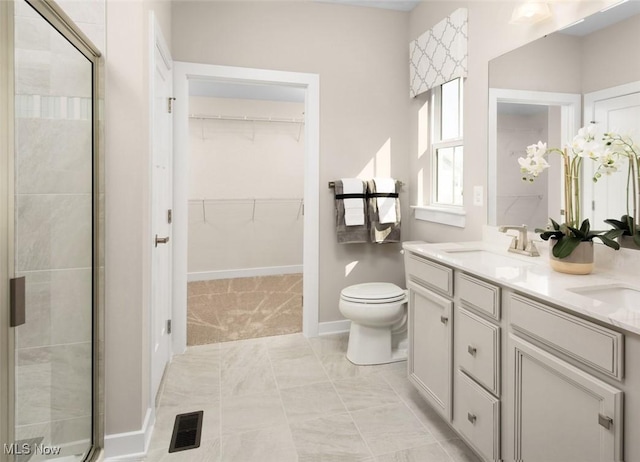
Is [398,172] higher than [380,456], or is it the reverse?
[398,172]

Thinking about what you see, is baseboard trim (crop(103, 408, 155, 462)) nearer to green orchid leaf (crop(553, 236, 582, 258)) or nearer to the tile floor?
the tile floor

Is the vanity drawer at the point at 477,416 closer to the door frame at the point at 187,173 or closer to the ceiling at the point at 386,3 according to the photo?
the door frame at the point at 187,173

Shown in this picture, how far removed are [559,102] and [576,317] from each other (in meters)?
1.17

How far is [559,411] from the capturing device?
1172mm

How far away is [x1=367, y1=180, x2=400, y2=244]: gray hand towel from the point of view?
309 centimetres

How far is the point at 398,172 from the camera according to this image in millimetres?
3275

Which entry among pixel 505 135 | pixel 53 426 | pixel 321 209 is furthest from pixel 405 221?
pixel 53 426

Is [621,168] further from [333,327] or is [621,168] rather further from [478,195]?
[333,327]

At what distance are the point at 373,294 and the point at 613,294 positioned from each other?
55.1 inches

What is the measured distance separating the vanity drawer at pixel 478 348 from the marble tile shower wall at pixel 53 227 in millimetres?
1583

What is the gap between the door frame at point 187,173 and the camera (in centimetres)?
271

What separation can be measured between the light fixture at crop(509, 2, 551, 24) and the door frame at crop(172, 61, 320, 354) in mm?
1501

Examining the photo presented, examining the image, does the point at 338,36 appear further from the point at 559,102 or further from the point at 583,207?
the point at 583,207

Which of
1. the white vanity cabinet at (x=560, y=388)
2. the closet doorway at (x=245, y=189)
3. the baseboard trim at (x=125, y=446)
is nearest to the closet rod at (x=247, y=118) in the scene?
the closet doorway at (x=245, y=189)
